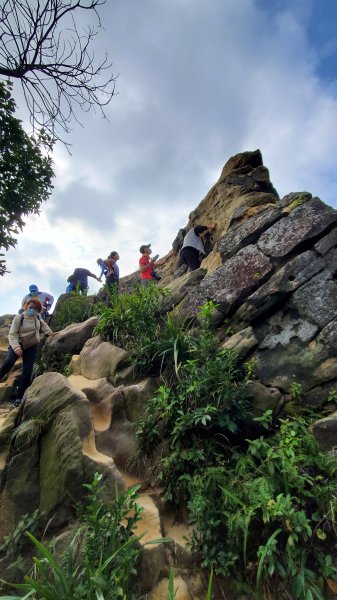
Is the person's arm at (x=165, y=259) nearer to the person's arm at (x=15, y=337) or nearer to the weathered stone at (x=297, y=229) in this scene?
the weathered stone at (x=297, y=229)

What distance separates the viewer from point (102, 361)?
5523 millimetres

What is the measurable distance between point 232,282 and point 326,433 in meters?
2.93

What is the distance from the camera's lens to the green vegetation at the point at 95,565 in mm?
2166

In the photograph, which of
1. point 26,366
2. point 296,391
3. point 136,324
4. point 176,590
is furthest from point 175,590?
point 26,366

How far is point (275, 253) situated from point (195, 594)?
4792mm

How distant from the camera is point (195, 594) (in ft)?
8.94

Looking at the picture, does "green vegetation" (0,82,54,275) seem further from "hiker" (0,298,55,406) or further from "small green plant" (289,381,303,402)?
"small green plant" (289,381,303,402)

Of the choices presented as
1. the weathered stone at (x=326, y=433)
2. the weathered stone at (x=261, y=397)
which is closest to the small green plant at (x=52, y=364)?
the weathered stone at (x=261, y=397)

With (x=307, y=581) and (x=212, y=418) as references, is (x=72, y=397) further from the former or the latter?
(x=307, y=581)

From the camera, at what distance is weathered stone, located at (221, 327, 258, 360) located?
460 cm

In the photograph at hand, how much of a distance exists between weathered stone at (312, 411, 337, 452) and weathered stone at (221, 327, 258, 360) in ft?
4.36

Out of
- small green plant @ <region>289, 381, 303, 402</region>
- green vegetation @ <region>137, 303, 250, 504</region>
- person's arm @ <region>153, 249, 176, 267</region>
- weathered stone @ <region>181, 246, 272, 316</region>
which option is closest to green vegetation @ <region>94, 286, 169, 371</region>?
weathered stone @ <region>181, 246, 272, 316</region>

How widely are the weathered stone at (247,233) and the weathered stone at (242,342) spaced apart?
7.14 ft

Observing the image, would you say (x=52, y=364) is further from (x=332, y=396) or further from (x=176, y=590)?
(x=332, y=396)
